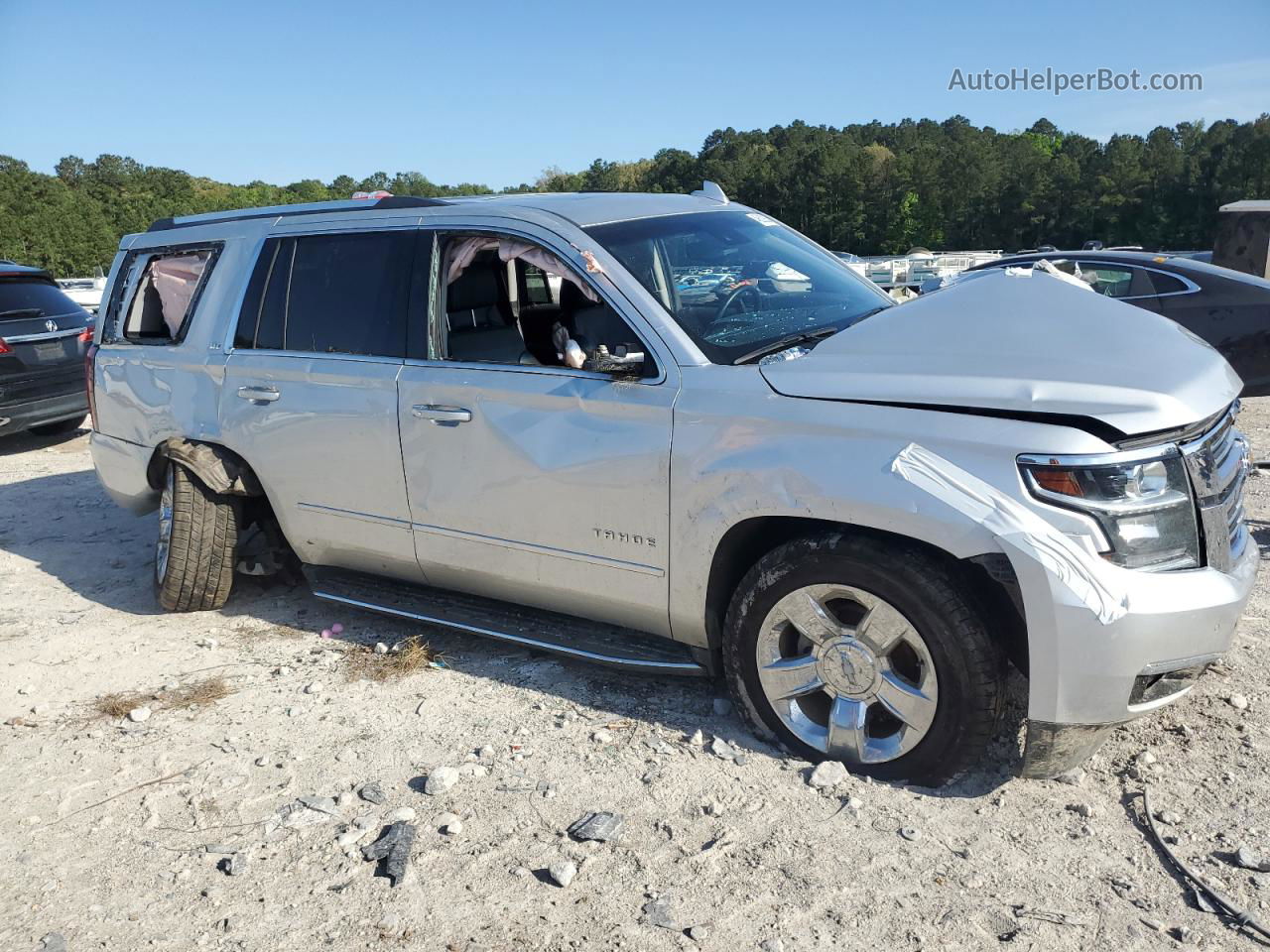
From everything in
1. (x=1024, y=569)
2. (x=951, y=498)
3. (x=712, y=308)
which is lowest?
(x=1024, y=569)

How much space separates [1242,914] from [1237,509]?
1216 mm

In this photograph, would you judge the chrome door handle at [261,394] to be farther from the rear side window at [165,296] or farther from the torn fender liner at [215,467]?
the rear side window at [165,296]

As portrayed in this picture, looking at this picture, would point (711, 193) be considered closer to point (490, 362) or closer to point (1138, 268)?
point (490, 362)

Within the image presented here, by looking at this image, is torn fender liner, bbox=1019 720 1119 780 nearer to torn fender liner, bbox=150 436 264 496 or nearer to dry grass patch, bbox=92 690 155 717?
dry grass patch, bbox=92 690 155 717

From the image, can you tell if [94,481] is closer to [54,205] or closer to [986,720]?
[986,720]

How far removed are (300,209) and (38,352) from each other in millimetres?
6232

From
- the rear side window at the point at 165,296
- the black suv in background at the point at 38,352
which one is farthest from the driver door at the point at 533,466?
the black suv in background at the point at 38,352

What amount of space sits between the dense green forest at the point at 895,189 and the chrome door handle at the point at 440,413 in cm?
5554

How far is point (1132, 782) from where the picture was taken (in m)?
3.14

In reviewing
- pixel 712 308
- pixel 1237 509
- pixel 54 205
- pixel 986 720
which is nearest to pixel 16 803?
pixel 712 308

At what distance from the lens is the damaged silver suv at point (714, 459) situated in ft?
9.04

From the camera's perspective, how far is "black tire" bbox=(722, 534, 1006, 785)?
2895 mm

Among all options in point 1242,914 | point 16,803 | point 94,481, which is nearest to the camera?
point 1242,914

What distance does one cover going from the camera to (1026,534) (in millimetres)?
2709
